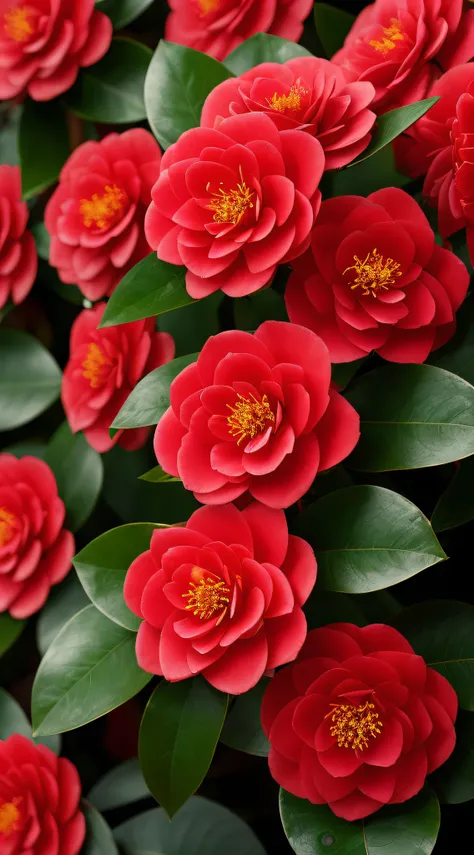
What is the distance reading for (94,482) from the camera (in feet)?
2.43

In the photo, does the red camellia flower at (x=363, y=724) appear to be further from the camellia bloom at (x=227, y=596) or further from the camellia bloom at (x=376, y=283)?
the camellia bloom at (x=376, y=283)

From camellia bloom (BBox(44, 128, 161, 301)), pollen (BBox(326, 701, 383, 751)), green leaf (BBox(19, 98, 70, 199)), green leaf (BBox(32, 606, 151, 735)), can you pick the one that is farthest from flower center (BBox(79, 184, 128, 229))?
pollen (BBox(326, 701, 383, 751))

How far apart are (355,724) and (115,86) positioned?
64 centimetres

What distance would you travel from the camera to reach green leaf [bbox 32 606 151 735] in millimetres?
614

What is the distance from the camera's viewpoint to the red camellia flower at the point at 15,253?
82cm

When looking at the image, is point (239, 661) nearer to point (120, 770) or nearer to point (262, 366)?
point (262, 366)

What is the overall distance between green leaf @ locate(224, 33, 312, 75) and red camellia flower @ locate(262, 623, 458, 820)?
1.57 feet

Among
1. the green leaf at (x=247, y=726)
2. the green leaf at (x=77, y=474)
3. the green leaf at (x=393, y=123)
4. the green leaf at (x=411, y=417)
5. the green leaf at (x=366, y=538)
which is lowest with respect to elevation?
the green leaf at (x=247, y=726)

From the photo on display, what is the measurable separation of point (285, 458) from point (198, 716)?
209mm

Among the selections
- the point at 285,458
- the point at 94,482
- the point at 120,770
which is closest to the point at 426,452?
the point at 285,458

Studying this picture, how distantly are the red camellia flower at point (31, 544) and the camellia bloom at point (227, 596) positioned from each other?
0.65 ft

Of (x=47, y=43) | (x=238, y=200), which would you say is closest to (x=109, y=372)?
(x=238, y=200)

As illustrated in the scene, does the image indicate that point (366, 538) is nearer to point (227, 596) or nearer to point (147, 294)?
point (227, 596)

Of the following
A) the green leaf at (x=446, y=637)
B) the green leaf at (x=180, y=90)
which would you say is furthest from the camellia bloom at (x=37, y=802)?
the green leaf at (x=180, y=90)
